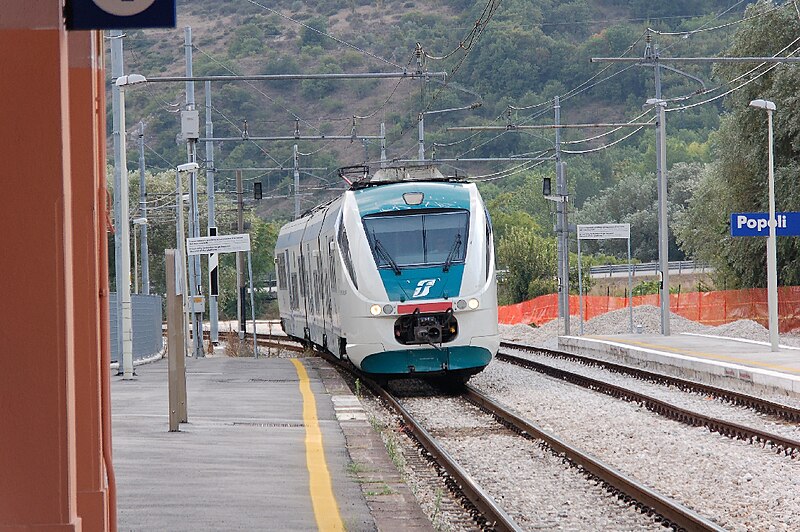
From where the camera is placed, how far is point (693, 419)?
16328mm

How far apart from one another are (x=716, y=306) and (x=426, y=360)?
78.3ft

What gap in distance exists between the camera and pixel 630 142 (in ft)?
442

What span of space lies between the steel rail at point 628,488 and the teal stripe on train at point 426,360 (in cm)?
368

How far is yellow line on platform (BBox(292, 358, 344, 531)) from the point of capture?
28.2 ft

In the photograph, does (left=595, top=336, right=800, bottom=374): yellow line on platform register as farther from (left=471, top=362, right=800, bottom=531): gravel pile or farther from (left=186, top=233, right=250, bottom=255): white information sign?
(left=186, top=233, right=250, bottom=255): white information sign

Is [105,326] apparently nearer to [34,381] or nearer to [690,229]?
[34,381]

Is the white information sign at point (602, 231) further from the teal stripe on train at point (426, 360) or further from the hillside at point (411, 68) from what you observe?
the hillside at point (411, 68)

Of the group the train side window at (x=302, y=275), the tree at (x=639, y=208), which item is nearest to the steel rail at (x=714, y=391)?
the train side window at (x=302, y=275)

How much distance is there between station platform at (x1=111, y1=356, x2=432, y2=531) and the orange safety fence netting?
20.0 m

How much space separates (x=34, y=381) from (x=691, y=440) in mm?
10699

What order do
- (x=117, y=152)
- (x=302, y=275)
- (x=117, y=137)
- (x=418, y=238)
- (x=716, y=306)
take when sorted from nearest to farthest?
(x=418, y=238), (x=117, y=152), (x=117, y=137), (x=302, y=275), (x=716, y=306)

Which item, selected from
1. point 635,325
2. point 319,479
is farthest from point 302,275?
point 319,479

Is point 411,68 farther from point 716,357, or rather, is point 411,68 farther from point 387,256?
point 387,256

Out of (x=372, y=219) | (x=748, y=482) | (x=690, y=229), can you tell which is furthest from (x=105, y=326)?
(x=690, y=229)
